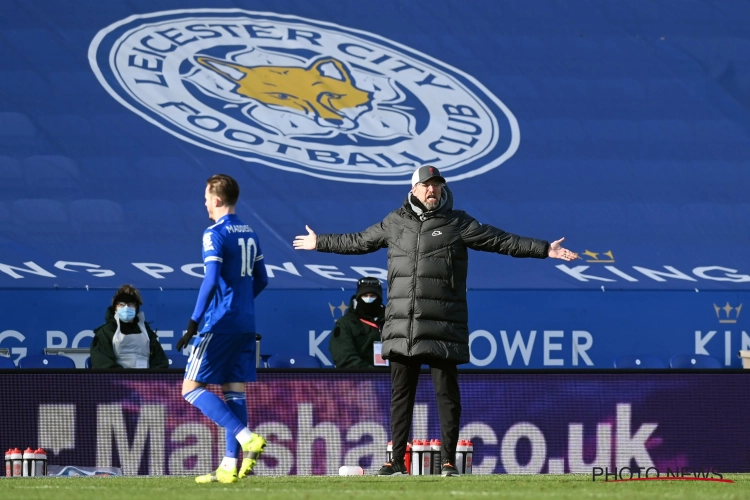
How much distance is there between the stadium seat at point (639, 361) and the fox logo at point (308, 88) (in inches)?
164

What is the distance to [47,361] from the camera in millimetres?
10656

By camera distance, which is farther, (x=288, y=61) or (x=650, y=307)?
(x=288, y=61)

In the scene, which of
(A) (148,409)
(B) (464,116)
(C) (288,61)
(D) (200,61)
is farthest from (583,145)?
(A) (148,409)

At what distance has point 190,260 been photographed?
489 inches

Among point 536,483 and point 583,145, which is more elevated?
point 583,145

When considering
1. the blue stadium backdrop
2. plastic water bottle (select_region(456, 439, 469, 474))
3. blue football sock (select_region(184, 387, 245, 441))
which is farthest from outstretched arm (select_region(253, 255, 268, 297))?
the blue stadium backdrop

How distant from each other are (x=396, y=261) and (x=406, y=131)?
6.95 meters

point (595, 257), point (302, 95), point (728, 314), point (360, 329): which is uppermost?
point (302, 95)

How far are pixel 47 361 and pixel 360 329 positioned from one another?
2755mm

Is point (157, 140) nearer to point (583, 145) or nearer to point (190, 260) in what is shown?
point (190, 260)

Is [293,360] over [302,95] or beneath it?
beneath

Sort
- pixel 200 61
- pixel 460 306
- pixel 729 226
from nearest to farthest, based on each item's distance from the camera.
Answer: pixel 460 306
pixel 729 226
pixel 200 61

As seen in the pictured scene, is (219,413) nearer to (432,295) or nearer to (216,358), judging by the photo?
(216,358)

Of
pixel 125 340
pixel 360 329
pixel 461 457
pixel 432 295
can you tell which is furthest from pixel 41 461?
pixel 360 329
